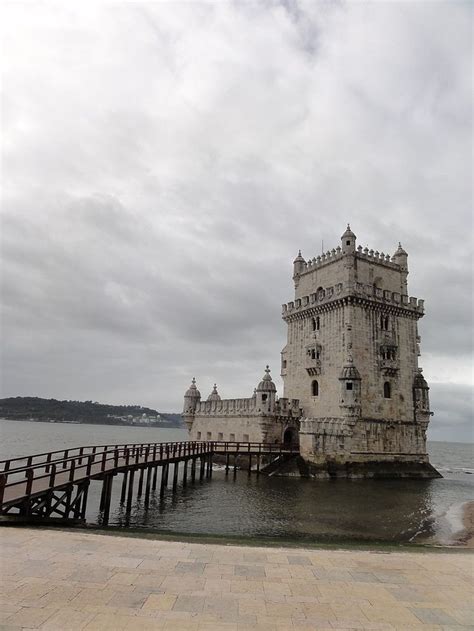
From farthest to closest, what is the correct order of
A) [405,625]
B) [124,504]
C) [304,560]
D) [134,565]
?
[124,504]
[304,560]
[134,565]
[405,625]

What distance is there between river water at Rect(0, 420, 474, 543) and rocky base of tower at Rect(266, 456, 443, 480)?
1.29 meters

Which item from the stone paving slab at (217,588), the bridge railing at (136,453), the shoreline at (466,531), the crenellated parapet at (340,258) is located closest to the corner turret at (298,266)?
the crenellated parapet at (340,258)

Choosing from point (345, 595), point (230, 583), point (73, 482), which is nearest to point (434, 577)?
point (345, 595)

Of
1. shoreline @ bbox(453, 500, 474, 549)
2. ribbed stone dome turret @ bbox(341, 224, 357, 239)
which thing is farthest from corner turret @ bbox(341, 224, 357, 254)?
shoreline @ bbox(453, 500, 474, 549)

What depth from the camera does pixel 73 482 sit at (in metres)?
16.9

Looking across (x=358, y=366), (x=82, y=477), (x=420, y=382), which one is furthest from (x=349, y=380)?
(x=82, y=477)

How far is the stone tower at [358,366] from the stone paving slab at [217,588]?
24.8 m

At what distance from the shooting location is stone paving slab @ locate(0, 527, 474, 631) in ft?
22.1

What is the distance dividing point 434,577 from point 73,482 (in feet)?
41.0

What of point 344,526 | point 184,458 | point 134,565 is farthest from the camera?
point 184,458

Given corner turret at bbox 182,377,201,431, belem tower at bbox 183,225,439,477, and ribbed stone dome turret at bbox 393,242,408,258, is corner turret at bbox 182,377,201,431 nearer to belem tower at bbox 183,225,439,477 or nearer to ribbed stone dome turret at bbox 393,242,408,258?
belem tower at bbox 183,225,439,477

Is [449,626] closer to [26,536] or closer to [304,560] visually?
[304,560]

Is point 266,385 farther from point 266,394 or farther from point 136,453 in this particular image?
point 136,453

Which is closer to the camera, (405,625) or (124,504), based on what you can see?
(405,625)
